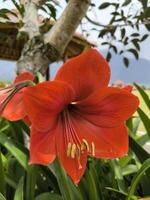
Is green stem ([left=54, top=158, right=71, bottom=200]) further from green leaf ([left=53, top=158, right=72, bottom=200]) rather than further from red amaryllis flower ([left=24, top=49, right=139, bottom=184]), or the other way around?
red amaryllis flower ([left=24, top=49, right=139, bottom=184])

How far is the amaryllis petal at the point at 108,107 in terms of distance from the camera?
501mm

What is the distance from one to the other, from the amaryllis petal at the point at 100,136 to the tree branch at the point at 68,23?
1.95 feet

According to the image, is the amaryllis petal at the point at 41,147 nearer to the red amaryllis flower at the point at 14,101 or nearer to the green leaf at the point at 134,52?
the red amaryllis flower at the point at 14,101

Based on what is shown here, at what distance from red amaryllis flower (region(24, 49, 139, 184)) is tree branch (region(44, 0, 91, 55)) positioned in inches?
23.3

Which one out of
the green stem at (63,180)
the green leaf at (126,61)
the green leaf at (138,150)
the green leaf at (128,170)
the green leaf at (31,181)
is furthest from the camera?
the green leaf at (126,61)

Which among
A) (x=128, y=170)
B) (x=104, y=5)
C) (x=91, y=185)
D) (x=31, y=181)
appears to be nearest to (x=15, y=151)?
(x=31, y=181)

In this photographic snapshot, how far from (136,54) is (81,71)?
4.84ft

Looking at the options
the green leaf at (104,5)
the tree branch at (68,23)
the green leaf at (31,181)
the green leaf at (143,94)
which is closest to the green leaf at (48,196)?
the green leaf at (31,181)

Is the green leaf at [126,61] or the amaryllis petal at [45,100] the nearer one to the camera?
the amaryllis petal at [45,100]

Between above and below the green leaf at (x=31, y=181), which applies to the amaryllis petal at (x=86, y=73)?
above

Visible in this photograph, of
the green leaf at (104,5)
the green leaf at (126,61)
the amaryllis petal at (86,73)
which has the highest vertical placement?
the green leaf at (104,5)

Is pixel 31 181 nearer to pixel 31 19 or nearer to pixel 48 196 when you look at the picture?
pixel 48 196

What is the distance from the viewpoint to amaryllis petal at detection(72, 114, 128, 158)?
53 centimetres

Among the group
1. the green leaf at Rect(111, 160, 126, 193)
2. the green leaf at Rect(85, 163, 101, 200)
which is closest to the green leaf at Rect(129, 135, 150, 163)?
the green leaf at Rect(111, 160, 126, 193)
